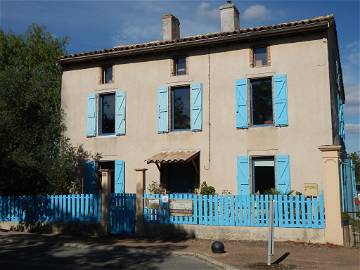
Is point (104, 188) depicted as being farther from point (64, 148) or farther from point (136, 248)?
point (64, 148)

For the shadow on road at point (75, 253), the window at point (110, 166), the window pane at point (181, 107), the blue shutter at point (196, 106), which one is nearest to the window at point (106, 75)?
the window pane at point (181, 107)

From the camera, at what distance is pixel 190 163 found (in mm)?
15828

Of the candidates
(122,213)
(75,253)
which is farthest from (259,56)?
(75,253)

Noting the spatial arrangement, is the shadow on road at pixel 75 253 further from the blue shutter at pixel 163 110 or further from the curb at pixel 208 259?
the blue shutter at pixel 163 110

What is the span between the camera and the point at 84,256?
31.9 ft

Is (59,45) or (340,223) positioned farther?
(59,45)

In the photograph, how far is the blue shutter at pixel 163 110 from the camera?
638 inches

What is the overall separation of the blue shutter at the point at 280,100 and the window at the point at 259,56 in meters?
0.90

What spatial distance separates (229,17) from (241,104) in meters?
4.04

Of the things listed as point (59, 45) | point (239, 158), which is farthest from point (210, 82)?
point (59, 45)

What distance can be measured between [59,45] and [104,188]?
17135mm

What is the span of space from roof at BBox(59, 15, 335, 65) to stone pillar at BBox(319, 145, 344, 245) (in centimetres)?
506

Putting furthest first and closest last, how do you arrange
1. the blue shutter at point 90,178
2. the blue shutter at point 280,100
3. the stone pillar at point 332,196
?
the blue shutter at point 90,178 → the blue shutter at point 280,100 → the stone pillar at point 332,196

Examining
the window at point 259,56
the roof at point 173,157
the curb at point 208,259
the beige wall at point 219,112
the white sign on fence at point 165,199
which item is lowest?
the curb at point 208,259
